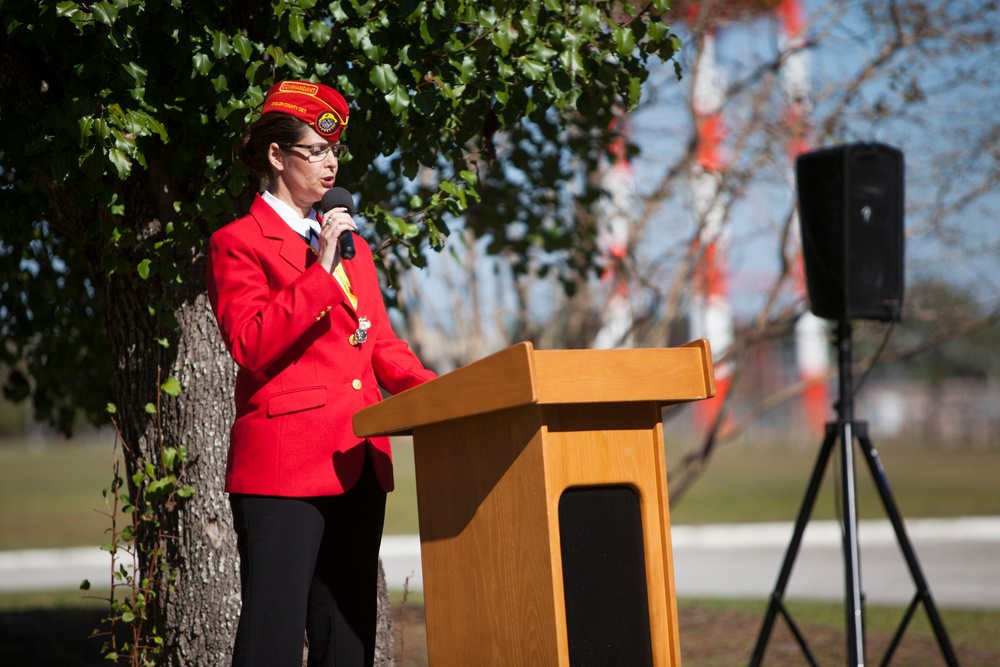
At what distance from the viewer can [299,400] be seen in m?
2.59

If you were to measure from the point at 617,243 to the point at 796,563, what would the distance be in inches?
201

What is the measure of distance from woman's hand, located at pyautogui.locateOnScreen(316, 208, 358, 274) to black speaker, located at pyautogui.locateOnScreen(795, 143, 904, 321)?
108 inches

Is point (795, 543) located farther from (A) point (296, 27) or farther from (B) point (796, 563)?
(B) point (796, 563)

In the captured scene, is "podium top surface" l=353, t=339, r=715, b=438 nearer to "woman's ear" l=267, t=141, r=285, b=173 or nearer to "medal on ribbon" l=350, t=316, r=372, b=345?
"medal on ribbon" l=350, t=316, r=372, b=345

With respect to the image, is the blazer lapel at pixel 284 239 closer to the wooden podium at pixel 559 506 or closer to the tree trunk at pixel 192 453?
the wooden podium at pixel 559 506

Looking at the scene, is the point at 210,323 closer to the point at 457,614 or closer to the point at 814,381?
the point at 457,614

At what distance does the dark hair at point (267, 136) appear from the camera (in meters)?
2.66

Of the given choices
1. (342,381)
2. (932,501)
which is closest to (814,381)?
(342,381)

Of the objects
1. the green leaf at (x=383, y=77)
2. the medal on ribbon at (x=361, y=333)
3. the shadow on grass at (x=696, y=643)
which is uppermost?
the green leaf at (x=383, y=77)

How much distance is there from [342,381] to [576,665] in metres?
0.89

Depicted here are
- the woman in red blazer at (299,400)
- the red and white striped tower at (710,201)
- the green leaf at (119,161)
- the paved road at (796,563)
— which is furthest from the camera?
the paved road at (796,563)

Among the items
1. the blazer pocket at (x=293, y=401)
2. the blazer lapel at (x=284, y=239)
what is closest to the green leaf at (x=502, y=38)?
the blazer lapel at (x=284, y=239)

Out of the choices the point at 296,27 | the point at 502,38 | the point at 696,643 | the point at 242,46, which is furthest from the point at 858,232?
the point at 696,643

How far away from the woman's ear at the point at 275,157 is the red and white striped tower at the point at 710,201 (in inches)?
188
